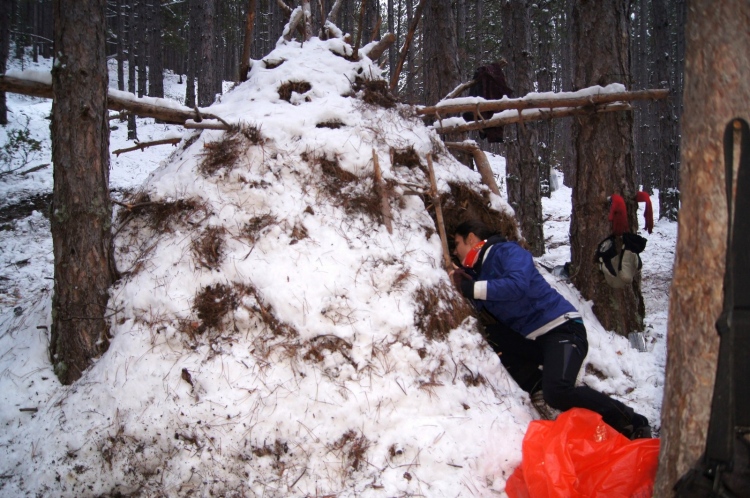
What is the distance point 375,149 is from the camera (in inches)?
188

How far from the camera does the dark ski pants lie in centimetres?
334

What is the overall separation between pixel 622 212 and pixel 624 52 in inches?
73.7

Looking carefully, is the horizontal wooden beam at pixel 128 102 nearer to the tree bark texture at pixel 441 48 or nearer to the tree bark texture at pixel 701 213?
the tree bark texture at pixel 701 213

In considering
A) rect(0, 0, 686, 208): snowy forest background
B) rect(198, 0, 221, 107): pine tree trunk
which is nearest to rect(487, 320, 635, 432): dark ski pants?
rect(0, 0, 686, 208): snowy forest background

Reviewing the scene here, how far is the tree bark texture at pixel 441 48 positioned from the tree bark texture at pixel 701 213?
20.2 feet

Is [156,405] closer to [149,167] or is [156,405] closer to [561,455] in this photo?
[561,455]

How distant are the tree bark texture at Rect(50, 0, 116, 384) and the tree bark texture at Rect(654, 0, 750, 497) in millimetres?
3919

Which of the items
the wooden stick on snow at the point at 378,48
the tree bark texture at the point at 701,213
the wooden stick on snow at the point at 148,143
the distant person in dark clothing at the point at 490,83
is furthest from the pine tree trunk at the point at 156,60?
the tree bark texture at the point at 701,213

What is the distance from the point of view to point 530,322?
12.5ft

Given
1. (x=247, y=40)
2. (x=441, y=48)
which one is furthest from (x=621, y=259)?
(x=441, y=48)

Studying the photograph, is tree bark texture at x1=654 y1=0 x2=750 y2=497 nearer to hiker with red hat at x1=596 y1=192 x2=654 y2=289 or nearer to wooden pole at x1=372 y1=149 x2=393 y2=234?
wooden pole at x1=372 y1=149 x2=393 y2=234

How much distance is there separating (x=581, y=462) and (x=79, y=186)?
4.04 metres

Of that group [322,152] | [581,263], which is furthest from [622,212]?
[322,152]

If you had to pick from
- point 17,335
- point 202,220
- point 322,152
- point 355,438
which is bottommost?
point 355,438
